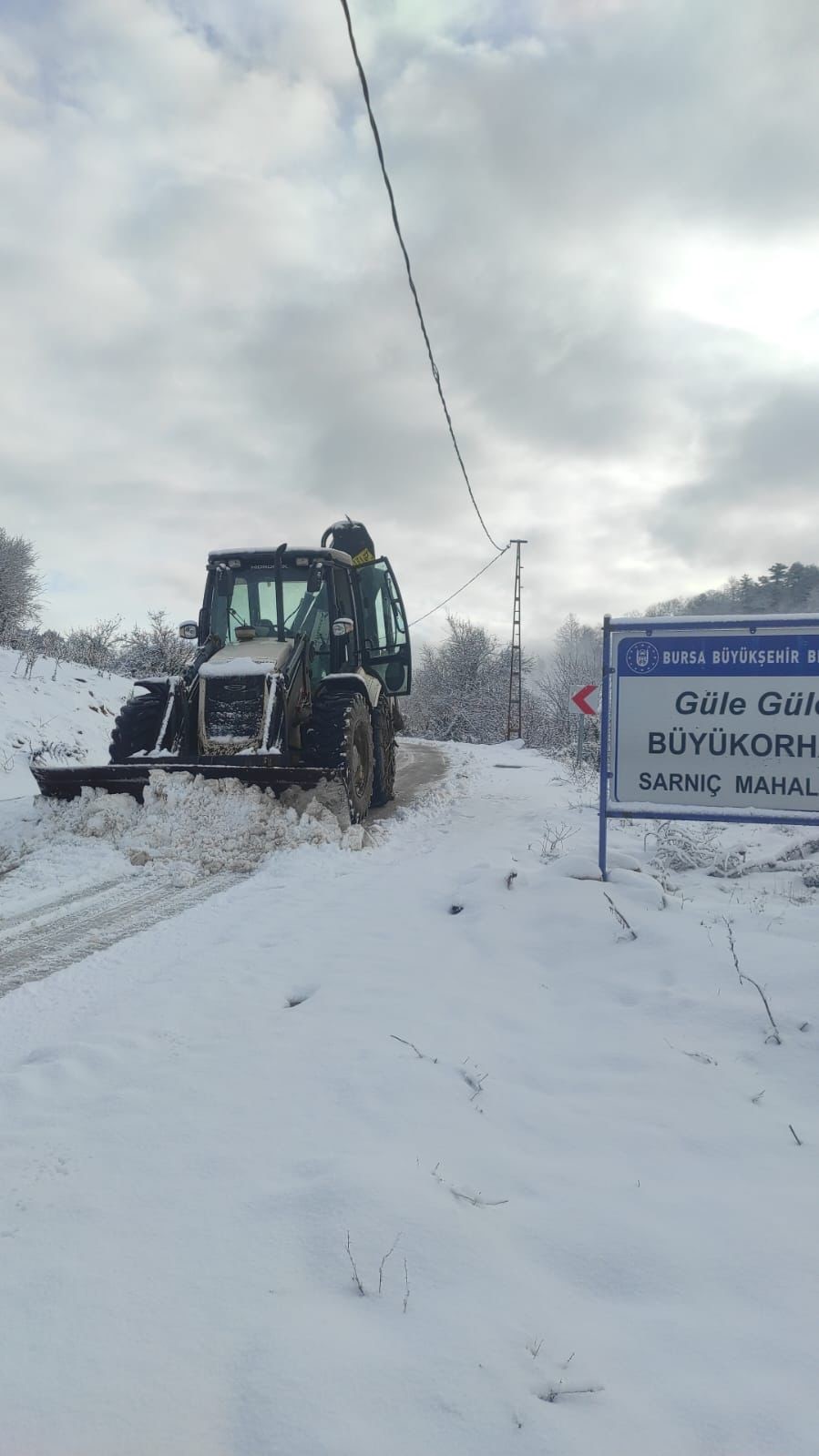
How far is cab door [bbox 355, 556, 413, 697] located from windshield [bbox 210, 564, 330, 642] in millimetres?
858

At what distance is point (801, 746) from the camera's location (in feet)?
18.5

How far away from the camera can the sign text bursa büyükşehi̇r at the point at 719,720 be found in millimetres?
5645

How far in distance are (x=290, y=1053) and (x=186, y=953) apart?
1.46 metres

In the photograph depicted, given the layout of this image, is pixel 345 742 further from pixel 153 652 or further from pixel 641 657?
pixel 153 652

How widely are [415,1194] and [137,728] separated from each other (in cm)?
691

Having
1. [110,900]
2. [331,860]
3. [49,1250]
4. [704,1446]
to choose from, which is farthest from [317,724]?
[704,1446]

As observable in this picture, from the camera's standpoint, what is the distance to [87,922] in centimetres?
501

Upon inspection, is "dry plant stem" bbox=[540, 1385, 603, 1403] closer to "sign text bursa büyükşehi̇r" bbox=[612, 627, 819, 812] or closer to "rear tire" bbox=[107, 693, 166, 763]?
"sign text bursa büyükşehi̇r" bbox=[612, 627, 819, 812]

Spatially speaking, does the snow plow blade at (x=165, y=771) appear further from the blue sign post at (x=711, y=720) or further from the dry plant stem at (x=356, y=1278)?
the dry plant stem at (x=356, y=1278)

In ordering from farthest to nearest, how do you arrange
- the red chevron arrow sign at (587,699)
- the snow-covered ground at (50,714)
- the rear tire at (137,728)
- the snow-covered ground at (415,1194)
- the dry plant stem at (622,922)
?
the red chevron arrow sign at (587,699), the snow-covered ground at (50,714), the rear tire at (137,728), the dry plant stem at (622,922), the snow-covered ground at (415,1194)

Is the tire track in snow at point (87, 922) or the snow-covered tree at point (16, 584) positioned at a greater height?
the snow-covered tree at point (16, 584)

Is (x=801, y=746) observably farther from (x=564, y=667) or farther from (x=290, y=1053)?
(x=564, y=667)

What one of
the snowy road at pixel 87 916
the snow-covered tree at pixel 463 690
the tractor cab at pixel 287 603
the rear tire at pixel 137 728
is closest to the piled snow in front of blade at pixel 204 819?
the snowy road at pixel 87 916

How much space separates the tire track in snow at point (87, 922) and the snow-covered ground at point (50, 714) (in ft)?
16.9
